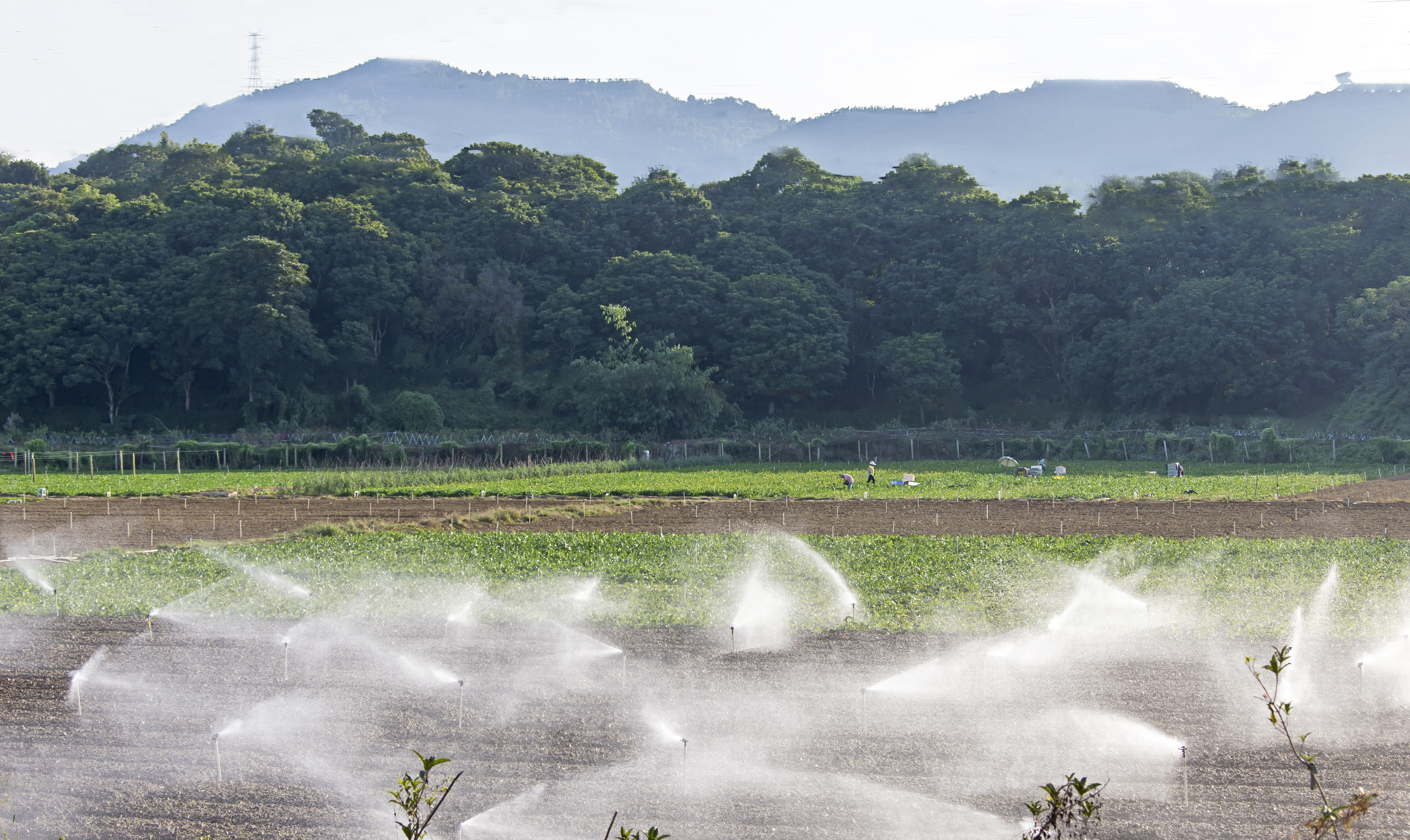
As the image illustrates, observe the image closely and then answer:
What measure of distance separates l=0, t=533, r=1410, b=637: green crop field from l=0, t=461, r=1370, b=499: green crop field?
12287 mm

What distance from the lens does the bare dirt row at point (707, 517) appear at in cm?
2569

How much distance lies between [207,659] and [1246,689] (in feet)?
42.4

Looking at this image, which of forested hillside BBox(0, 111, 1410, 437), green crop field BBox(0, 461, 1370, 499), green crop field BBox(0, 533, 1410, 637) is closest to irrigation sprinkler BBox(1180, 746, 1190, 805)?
green crop field BBox(0, 533, 1410, 637)

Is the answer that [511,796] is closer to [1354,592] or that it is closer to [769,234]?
[1354,592]

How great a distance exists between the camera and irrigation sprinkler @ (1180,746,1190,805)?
29.9 ft

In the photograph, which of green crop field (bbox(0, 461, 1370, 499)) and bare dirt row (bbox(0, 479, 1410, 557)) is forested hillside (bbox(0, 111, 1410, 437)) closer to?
green crop field (bbox(0, 461, 1370, 499))

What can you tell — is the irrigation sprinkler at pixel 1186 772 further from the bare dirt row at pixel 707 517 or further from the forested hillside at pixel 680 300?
the forested hillside at pixel 680 300

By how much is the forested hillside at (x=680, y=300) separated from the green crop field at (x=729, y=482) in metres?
12.4

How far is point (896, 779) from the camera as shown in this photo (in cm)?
953

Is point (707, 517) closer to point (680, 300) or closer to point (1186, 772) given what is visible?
point (1186, 772)

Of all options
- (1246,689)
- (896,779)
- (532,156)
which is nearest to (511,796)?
(896,779)

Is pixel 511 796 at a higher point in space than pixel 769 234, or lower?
lower

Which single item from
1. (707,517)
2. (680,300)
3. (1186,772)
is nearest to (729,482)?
(707,517)

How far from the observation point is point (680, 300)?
212 feet
